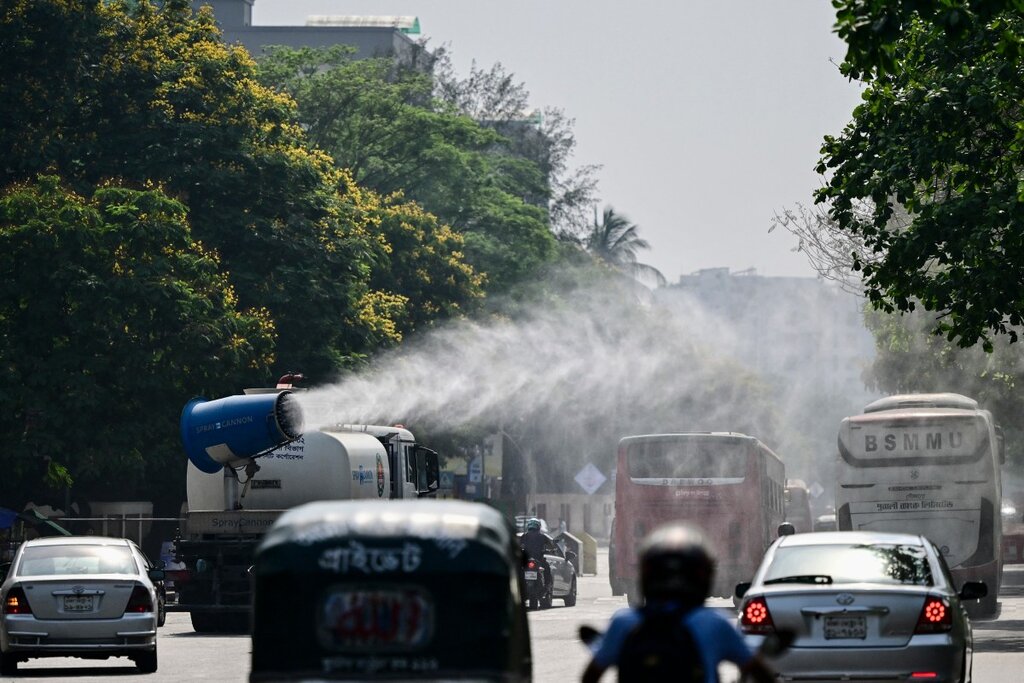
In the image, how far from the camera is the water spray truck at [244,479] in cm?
2912

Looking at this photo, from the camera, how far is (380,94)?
69000mm

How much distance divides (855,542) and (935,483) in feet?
59.7

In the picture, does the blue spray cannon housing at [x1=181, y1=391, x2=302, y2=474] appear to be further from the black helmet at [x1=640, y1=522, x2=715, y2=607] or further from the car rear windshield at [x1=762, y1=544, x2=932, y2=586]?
the black helmet at [x1=640, y1=522, x2=715, y2=607]

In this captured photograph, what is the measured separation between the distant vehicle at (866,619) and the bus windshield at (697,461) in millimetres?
22438

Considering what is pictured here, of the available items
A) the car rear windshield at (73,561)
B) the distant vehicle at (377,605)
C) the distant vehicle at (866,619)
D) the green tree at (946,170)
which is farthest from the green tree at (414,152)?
the distant vehicle at (377,605)

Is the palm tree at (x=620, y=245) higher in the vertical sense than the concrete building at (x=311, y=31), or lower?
lower

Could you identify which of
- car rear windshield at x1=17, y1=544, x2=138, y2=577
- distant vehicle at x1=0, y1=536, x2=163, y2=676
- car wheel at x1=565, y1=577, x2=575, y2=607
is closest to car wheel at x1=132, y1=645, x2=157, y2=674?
distant vehicle at x1=0, y1=536, x2=163, y2=676

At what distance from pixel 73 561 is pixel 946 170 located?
1312 cm

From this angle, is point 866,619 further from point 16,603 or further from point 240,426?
point 240,426

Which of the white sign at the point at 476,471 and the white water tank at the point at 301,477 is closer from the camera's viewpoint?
the white water tank at the point at 301,477

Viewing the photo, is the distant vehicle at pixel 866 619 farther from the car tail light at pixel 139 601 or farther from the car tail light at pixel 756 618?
the car tail light at pixel 139 601

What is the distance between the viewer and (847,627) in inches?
588

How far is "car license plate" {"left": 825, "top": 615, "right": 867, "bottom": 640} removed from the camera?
1493cm

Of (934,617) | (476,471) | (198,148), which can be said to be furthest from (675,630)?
(476,471)
